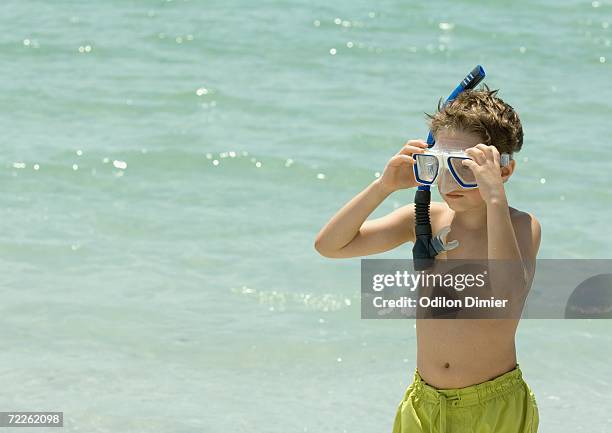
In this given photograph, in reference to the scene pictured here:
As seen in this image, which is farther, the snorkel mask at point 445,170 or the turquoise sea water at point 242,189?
the turquoise sea water at point 242,189

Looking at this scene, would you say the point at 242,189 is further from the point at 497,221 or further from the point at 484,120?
the point at 497,221

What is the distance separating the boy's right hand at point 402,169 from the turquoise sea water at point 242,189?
1.87 meters

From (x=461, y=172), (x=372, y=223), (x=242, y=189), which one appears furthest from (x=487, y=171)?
(x=242, y=189)

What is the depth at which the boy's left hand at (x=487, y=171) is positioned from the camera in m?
2.95

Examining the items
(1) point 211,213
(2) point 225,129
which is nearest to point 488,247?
(1) point 211,213

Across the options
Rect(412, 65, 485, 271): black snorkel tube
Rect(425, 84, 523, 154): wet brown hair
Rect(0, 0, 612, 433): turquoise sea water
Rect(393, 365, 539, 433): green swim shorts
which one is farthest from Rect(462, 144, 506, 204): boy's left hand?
Rect(0, 0, 612, 433): turquoise sea water

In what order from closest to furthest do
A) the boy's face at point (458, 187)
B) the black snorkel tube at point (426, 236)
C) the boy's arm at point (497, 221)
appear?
the boy's arm at point (497, 221) → the boy's face at point (458, 187) → the black snorkel tube at point (426, 236)

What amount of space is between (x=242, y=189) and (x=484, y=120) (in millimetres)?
4969

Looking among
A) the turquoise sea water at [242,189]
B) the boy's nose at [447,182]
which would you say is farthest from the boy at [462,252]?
the turquoise sea water at [242,189]

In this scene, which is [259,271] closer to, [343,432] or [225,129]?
[343,432]

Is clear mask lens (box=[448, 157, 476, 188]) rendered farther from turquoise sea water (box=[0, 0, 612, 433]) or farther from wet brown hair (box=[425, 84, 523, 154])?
turquoise sea water (box=[0, 0, 612, 433])

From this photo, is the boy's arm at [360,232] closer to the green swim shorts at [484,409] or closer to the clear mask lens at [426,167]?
the clear mask lens at [426,167]

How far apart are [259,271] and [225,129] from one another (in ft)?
9.20

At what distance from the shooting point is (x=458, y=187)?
305 centimetres
